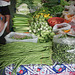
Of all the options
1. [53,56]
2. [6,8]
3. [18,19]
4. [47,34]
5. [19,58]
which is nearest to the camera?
[19,58]

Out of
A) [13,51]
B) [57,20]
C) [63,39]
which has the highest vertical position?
[57,20]

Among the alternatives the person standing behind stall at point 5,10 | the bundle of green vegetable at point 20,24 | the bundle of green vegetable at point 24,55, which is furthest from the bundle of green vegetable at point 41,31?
the person standing behind stall at point 5,10

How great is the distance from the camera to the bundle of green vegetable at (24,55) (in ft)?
4.21

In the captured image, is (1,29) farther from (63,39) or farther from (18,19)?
(63,39)

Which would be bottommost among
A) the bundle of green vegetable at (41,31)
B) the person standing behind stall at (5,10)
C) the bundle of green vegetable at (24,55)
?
the bundle of green vegetable at (24,55)

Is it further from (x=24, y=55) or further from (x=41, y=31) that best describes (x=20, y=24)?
(x=24, y=55)

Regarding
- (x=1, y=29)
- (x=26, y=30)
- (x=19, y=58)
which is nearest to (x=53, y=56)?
(x=19, y=58)

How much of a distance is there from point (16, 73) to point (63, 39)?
854mm

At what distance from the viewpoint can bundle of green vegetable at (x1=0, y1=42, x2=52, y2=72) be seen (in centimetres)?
128

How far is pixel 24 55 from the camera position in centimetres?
135

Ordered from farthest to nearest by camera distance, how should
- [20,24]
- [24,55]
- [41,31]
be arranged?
[20,24] → [41,31] → [24,55]

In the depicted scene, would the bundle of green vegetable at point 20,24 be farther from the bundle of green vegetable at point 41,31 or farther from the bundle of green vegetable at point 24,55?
the bundle of green vegetable at point 24,55

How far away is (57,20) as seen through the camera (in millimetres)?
2564

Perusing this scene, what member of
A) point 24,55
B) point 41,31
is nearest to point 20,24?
point 41,31
